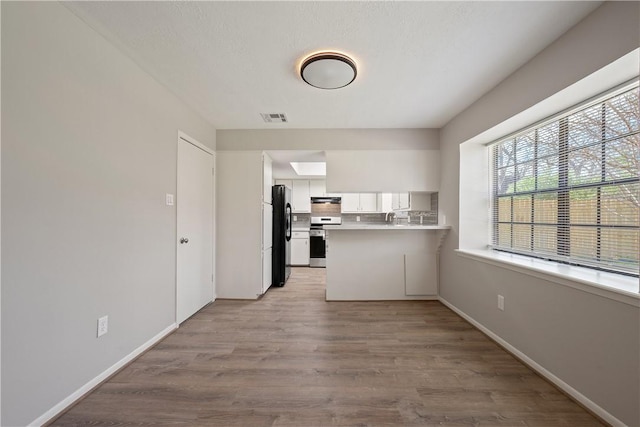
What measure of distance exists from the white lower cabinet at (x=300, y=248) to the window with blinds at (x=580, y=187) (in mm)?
3997

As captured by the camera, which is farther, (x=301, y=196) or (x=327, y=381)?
(x=301, y=196)

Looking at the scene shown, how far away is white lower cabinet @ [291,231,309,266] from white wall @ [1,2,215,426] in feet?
12.2

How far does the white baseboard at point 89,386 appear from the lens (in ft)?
4.37

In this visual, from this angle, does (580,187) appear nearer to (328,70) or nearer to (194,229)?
(328,70)

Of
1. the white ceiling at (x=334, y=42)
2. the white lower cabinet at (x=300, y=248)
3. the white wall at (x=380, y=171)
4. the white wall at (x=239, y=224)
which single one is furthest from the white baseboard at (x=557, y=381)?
the white lower cabinet at (x=300, y=248)

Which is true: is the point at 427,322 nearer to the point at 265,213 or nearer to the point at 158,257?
the point at 265,213

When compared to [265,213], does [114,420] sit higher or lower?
lower

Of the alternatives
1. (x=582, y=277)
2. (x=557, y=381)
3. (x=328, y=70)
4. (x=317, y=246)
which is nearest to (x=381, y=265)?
(x=557, y=381)

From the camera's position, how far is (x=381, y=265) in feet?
11.0

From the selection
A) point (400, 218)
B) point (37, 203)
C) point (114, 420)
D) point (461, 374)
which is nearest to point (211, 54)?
point (37, 203)

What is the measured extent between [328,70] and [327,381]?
225 cm

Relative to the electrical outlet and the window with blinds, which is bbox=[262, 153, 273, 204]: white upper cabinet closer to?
the electrical outlet

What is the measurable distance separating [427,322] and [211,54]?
3.14 meters

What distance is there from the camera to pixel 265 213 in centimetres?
359
